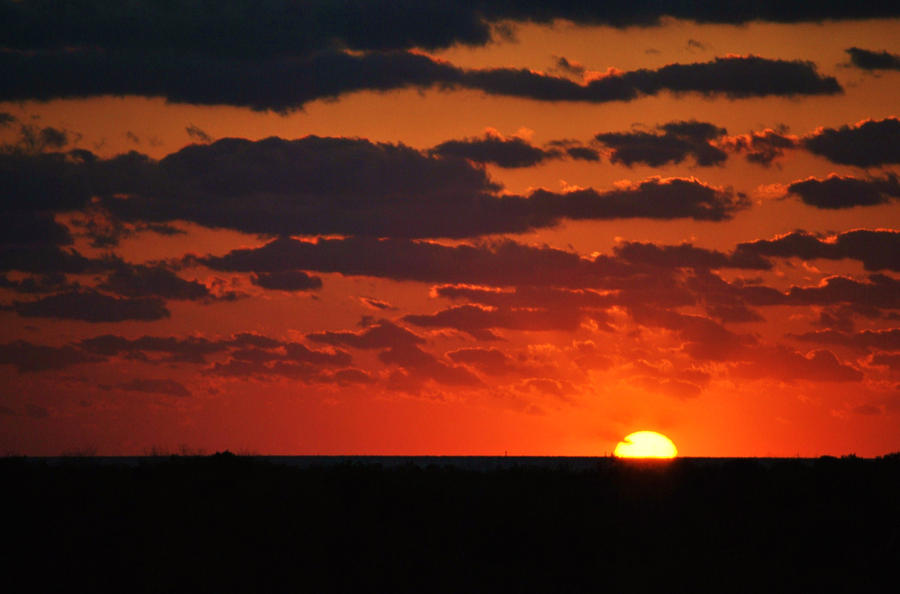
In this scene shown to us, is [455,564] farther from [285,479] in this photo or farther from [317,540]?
[285,479]

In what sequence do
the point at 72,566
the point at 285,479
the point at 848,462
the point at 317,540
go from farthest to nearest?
the point at 848,462 → the point at 285,479 → the point at 317,540 → the point at 72,566

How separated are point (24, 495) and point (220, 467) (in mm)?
9261

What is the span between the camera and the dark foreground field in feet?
141

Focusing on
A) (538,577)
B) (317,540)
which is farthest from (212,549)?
(538,577)

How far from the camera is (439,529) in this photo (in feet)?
159

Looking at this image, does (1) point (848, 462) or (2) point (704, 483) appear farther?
(1) point (848, 462)

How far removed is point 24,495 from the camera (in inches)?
2057

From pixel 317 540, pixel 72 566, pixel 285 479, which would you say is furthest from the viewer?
pixel 285 479

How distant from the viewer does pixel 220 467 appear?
58.6 meters

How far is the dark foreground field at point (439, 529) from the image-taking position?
43.0 m

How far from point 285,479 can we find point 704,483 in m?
18.7

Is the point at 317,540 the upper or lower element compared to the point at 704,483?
lower

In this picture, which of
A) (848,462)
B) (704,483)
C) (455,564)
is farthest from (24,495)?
(848,462)

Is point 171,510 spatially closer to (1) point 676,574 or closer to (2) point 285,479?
(2) point 285,479
